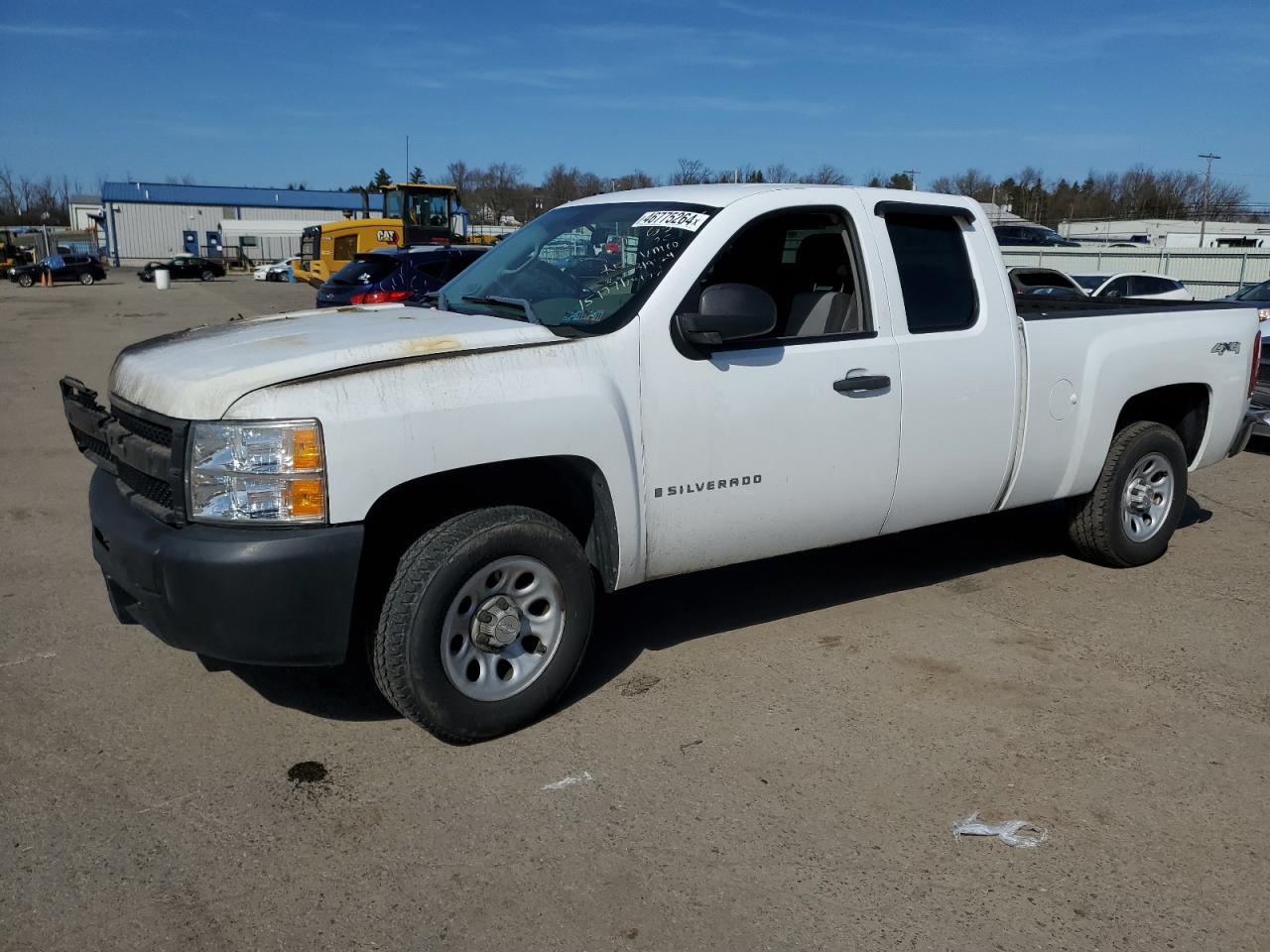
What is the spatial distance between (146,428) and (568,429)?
4.78 feet

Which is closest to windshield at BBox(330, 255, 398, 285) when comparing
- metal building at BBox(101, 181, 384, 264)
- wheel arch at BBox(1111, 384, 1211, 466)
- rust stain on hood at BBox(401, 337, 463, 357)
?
wheel arch at BBox(1111, 384, 1211, 466)

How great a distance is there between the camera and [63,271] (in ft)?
163

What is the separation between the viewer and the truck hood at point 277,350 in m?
3.51

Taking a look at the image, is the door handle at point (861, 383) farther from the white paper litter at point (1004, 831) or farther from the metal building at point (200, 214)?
the metal building at point (200, 214)

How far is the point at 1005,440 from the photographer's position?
5.09 meters

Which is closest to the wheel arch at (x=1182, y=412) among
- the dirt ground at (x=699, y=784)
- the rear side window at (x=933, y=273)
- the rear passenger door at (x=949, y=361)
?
the dirt ground at (x=699, y=784)

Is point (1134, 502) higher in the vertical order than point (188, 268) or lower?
lower

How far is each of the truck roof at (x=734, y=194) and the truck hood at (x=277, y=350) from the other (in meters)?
0.99

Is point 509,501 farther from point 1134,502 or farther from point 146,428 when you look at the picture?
point 1134,502

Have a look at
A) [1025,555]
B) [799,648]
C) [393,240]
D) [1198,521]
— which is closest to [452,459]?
[799,648]

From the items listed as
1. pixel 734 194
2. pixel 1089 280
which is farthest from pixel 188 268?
pixel 734 194

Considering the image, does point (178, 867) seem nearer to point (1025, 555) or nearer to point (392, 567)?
point (392, 567)

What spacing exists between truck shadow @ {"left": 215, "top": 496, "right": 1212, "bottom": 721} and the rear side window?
4.92 feet

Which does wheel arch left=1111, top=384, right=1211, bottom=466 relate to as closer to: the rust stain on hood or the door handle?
the door handle
